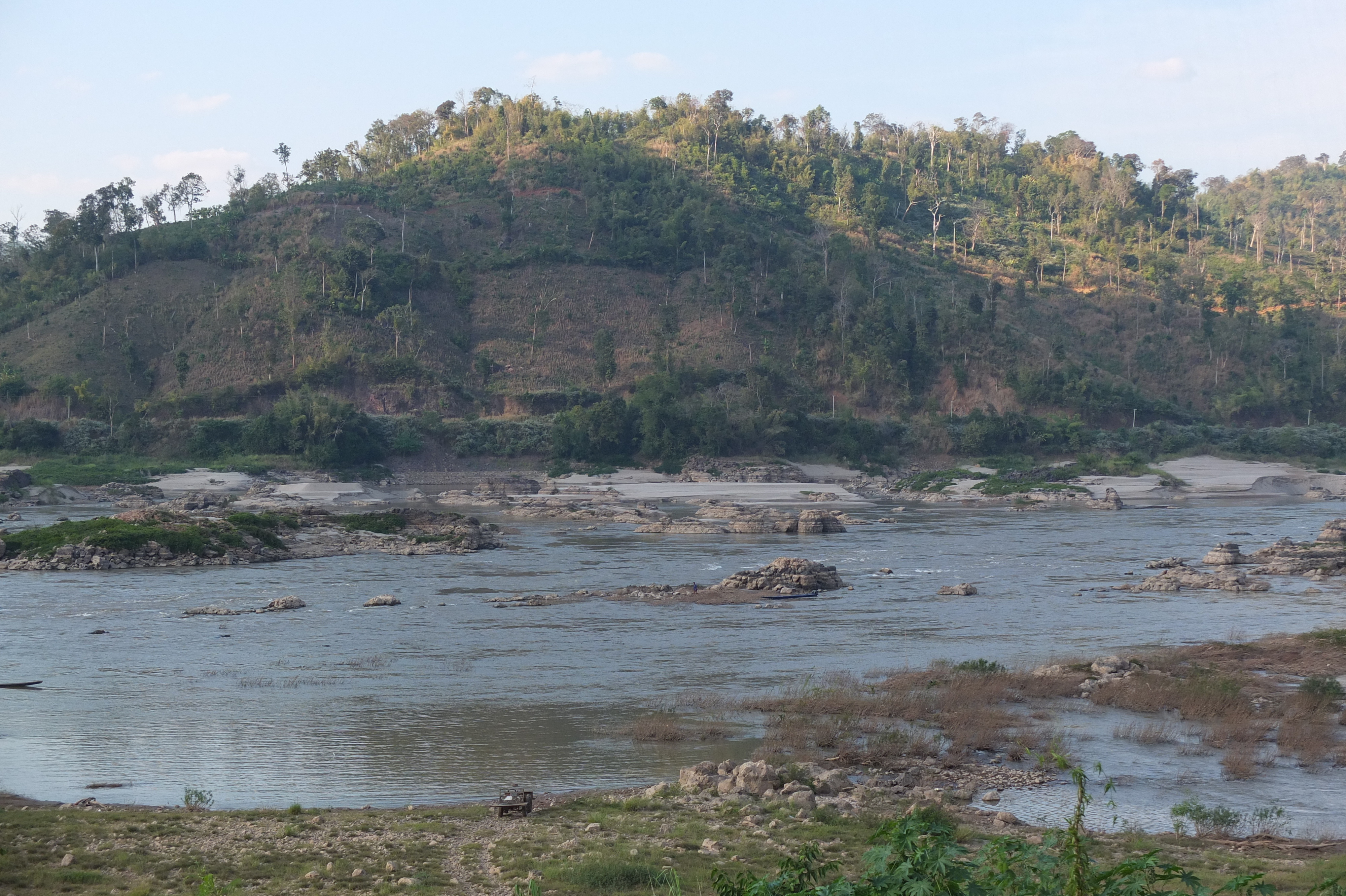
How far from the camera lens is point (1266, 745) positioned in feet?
58.1

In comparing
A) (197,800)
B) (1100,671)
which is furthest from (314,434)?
(197,800)

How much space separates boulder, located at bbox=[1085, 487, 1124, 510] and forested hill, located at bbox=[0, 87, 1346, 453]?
2418cm

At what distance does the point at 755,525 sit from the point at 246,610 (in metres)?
27.9

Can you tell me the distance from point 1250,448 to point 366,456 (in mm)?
66246

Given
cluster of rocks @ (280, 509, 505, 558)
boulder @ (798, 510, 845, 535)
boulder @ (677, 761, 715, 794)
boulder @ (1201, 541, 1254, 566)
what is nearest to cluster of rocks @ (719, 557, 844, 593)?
boulder @ (1201, 541, 1254, 566)

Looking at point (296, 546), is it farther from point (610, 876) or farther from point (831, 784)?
point (610, 876)

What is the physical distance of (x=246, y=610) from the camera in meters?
32.5

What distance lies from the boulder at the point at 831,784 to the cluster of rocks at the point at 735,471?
204 ft

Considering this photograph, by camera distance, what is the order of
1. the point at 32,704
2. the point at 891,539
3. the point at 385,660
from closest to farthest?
1. the point at 32,704
2. the point at 385,660
3. the point at 891,539

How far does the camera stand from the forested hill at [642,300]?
9400cm

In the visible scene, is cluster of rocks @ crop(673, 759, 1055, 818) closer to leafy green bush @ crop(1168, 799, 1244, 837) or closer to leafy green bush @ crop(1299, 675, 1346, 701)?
leafy green bush @ crop(1168, 799, 1244, 837)

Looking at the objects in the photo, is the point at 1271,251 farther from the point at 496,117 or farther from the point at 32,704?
the point at 32,704

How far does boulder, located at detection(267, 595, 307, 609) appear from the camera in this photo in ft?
108

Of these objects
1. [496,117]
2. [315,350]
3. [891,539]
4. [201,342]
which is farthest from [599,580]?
[496,117]
